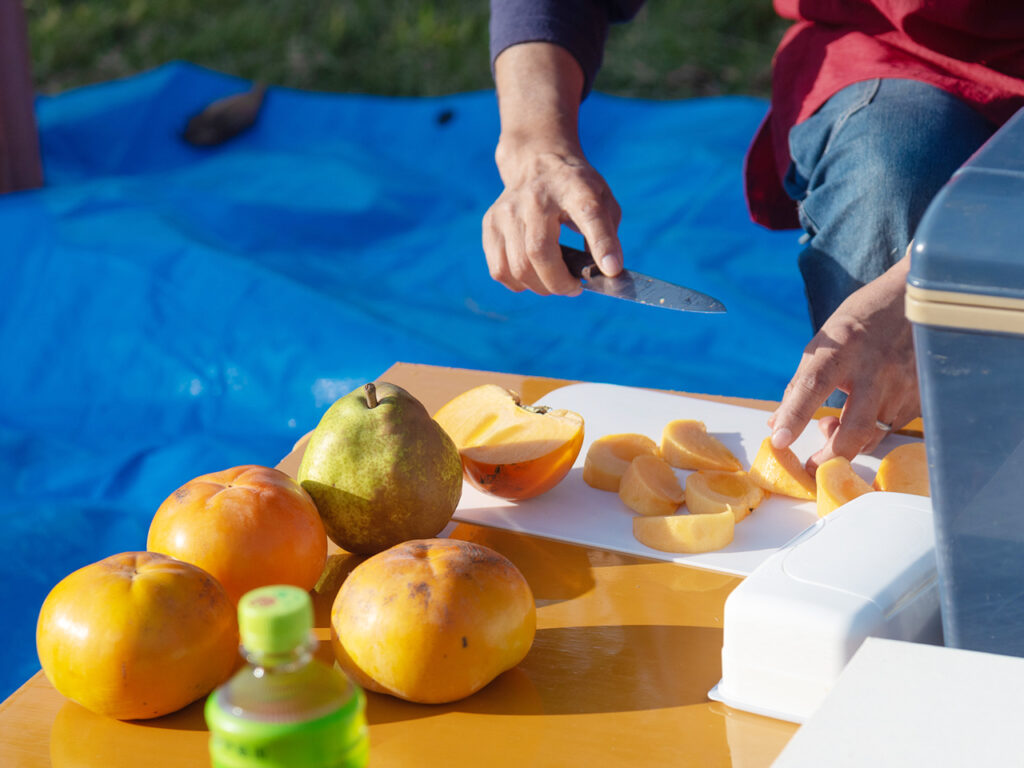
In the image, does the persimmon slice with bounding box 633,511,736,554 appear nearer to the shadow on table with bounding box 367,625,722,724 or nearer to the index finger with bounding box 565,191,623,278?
the shadow on table with bounding box 367,625,722,724

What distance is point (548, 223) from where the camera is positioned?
1.24m

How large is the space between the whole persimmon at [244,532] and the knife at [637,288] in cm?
41

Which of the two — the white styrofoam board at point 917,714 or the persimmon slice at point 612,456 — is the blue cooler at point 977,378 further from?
the persimmon slice at point 612,456

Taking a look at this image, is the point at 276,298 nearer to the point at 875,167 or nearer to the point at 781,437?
the point at 875,167

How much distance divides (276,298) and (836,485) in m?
1.50

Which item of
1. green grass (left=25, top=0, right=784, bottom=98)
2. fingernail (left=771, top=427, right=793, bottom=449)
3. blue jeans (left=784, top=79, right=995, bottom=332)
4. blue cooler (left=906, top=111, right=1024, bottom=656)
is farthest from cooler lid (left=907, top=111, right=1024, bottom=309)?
green grass (left=25, top=0, right=784, bottom=98)

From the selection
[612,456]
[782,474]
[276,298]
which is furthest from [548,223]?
[276,298]

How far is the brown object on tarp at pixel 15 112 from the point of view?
2.96 m

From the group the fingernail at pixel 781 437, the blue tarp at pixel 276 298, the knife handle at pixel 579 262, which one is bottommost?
the blue tarp at pixel 276 298

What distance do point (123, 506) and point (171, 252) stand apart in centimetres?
72

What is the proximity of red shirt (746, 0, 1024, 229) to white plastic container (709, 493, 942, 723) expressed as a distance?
2.65 feet

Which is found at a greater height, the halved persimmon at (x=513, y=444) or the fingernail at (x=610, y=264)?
the fingernail at (x=610, y=264)

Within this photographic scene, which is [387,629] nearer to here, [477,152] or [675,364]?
[675,364]

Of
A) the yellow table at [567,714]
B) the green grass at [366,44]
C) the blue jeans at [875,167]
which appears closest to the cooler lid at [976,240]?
the yellow table at [567,714]
